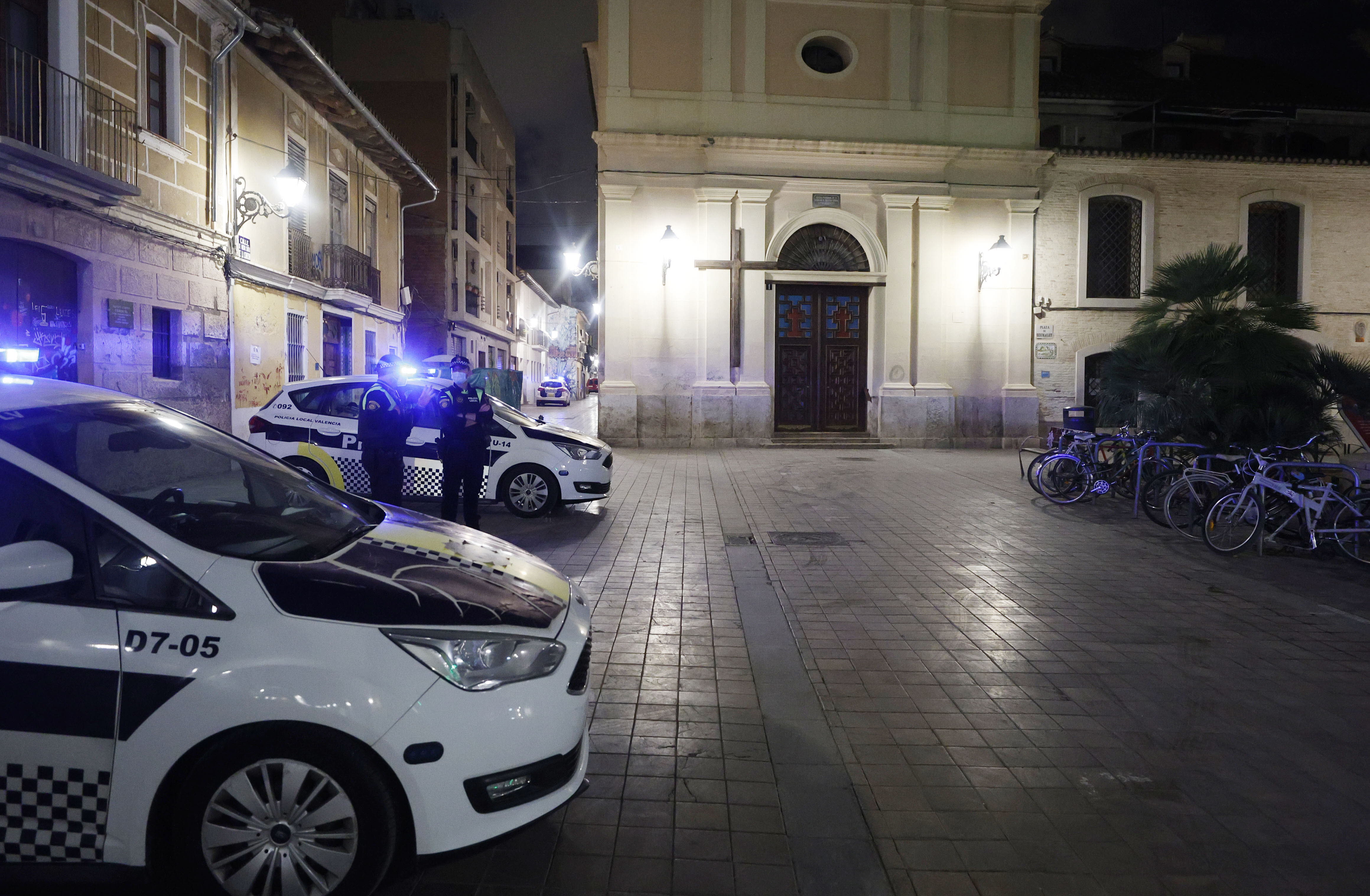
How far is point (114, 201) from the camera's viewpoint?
1184 cm

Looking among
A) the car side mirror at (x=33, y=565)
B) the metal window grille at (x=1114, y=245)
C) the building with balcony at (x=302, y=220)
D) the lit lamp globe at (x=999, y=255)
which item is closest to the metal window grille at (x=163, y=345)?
the building with balcony at (x=302, y=220)

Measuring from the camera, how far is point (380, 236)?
25.1m

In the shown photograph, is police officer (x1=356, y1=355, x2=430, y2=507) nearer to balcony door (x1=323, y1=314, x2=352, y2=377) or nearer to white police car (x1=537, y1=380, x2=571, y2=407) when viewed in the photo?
balcony door (x1=323, y1=314, x2=352, y2=377)

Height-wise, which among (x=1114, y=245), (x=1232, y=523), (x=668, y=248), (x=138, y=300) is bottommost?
(x=1232, y=523)

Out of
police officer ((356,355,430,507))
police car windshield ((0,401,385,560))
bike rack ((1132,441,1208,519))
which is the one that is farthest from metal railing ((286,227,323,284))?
bike rack ((1132,441,1208,519))

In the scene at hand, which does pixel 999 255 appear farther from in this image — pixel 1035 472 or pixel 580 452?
pixel 580 452

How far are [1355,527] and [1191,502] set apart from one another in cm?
177

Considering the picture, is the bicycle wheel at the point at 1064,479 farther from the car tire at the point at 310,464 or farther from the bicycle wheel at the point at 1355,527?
the car tire at the point at 310,464

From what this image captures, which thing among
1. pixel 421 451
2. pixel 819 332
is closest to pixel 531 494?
pixel 421 451

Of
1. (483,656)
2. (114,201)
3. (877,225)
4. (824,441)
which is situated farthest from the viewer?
(877,225)

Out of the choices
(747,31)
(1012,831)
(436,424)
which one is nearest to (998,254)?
(747,31)

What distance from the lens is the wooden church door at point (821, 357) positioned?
22172mm

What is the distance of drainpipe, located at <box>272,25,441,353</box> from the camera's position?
1614 cm

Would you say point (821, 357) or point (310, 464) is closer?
point (310, 464)
